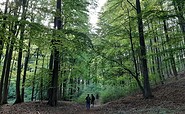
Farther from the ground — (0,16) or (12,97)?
(0,16)

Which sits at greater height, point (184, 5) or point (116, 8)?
point (116, 8)

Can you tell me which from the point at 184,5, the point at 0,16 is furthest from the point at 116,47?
the point at 0,16

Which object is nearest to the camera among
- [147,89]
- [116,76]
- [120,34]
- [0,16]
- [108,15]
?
[0,16]

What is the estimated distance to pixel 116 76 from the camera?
20000 mm

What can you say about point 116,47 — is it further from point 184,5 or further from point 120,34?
point 184,5

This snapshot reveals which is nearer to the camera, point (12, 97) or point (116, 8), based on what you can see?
point (116, 8)

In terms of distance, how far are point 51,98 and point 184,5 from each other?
12320 millimetres

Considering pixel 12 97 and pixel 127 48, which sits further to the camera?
pixel 12 97

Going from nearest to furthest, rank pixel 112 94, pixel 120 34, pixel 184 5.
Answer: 1. pixel 184 5
2. pixel 120 34
3. pixel 112 94

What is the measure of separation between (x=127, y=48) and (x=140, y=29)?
2.23 meters

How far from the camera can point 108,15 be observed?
18.5m

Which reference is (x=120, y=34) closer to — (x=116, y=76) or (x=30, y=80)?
(x=116, y=76)

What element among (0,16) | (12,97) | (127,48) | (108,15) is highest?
(108,15)

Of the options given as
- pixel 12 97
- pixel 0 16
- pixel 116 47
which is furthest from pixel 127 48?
pixel 12 97
